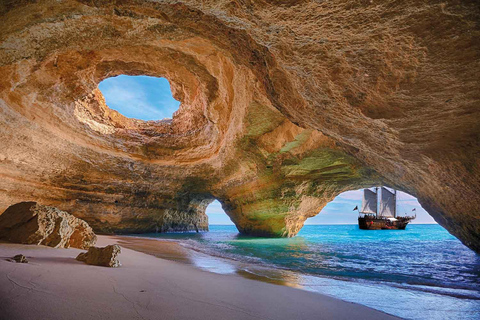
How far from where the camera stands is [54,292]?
1862mm

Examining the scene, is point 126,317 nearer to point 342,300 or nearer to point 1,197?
point 342,300

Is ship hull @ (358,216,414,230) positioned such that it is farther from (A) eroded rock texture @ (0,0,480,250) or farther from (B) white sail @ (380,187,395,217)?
(A) eroded rock texture @ (0,0,480,250)

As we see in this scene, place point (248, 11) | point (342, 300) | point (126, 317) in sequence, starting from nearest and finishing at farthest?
1. point (126, 317)
2. point (342, 300)
3. point (248, 11)

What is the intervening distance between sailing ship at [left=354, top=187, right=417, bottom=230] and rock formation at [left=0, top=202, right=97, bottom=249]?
2007 inches

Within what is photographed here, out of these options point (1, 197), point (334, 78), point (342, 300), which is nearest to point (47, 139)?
point (1, 197)

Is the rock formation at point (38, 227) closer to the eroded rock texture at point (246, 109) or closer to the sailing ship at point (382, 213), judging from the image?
the eroded rock texture at point (246, 109)

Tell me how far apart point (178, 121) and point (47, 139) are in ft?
16.8

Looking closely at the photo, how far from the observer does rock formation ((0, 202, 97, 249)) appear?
13.2 feet

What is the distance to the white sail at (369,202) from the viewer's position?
1902 inches

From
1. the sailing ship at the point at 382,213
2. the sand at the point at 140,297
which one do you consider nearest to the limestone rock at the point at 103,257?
the sand at the point at 140,297

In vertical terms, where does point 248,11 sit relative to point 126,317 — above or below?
above

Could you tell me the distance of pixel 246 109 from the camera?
8.16 metres

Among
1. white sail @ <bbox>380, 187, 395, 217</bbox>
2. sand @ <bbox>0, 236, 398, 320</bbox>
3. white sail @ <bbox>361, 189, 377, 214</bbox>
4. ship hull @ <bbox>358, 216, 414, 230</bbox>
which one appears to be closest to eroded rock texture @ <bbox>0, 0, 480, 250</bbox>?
sand @ <bbox>0, 236, 398, 320</bbox>

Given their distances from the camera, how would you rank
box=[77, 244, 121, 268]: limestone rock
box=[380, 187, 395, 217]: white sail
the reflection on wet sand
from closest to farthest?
box=[77, 244, 121, 268]: limestone rock
the reflection on wet sand
box=[380, 187, 395, 217]: white sail
